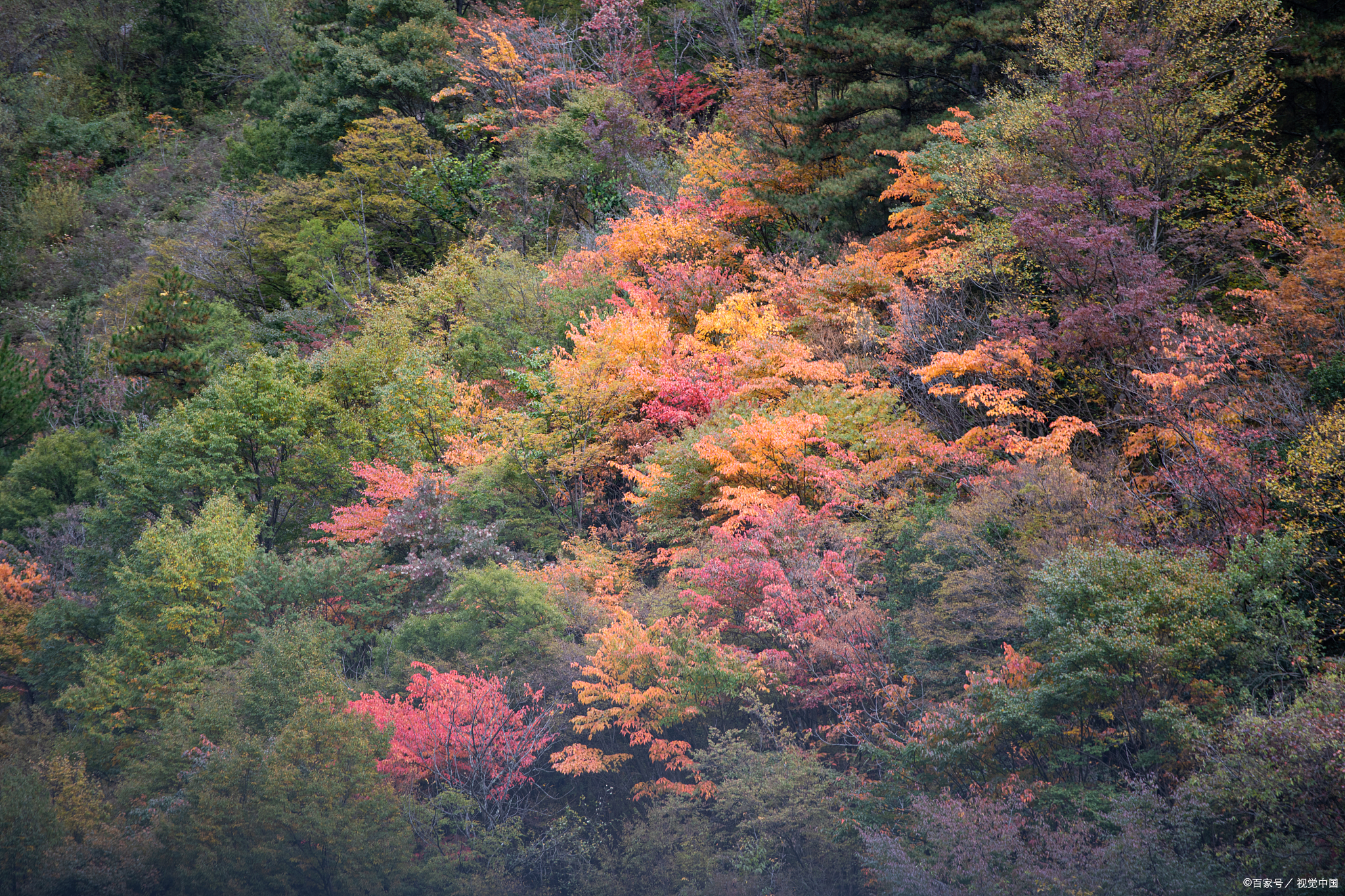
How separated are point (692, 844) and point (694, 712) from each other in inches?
72.9

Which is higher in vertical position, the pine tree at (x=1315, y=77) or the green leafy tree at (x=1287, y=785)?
the pine tree at (x=1315, y=77)

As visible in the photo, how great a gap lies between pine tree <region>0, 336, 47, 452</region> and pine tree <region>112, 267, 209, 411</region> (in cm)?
447

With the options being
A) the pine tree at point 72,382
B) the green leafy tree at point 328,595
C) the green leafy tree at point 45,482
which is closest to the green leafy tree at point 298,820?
the green leafy tree at point 328,595

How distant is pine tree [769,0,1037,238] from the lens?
20422 mm

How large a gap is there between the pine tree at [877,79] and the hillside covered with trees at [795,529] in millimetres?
131

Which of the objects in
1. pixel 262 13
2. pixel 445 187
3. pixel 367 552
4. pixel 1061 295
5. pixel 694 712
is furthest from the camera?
pixel 262 13

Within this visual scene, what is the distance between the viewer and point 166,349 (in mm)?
26422

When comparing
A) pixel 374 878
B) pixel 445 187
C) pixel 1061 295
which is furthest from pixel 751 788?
pixel 445 187

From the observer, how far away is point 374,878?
40.4ft

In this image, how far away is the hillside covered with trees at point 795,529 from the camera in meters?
10.2

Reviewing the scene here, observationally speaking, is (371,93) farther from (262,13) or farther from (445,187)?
(262,13)

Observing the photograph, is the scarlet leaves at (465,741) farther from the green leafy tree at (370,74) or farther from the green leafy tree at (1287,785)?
the green leafy tree at (370,74)

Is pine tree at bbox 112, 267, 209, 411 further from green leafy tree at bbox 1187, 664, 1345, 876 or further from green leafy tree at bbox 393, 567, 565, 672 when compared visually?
green leafy tree at bbox 1187, 664, 1345, 876

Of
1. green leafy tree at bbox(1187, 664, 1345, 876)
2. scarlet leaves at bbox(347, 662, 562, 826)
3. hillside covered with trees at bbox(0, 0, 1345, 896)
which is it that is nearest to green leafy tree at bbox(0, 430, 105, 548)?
hillside covered with trees at bbox(0, 0, 1345, 896)
